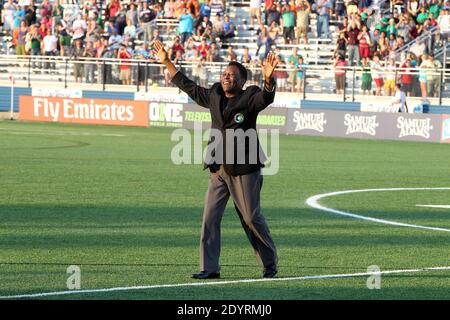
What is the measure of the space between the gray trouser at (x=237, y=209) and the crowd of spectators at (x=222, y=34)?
993 inches

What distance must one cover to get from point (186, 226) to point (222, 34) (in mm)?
31113

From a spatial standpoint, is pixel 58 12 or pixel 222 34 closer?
pixel 222 34

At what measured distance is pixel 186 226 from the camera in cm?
1528

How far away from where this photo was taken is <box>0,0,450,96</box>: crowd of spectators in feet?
131

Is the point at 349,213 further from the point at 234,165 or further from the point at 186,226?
the point at 234,165

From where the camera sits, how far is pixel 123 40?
155 feet

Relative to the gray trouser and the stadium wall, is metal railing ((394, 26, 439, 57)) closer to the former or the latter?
the stadium wall

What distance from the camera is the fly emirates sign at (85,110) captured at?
42.5 metres

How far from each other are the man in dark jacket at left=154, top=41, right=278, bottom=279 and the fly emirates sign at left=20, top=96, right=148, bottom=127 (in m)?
31.1

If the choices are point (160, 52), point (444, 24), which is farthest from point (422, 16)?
point (160, 52)

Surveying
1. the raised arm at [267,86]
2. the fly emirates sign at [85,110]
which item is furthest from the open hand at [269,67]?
the fly emirates sign at [85,110]
